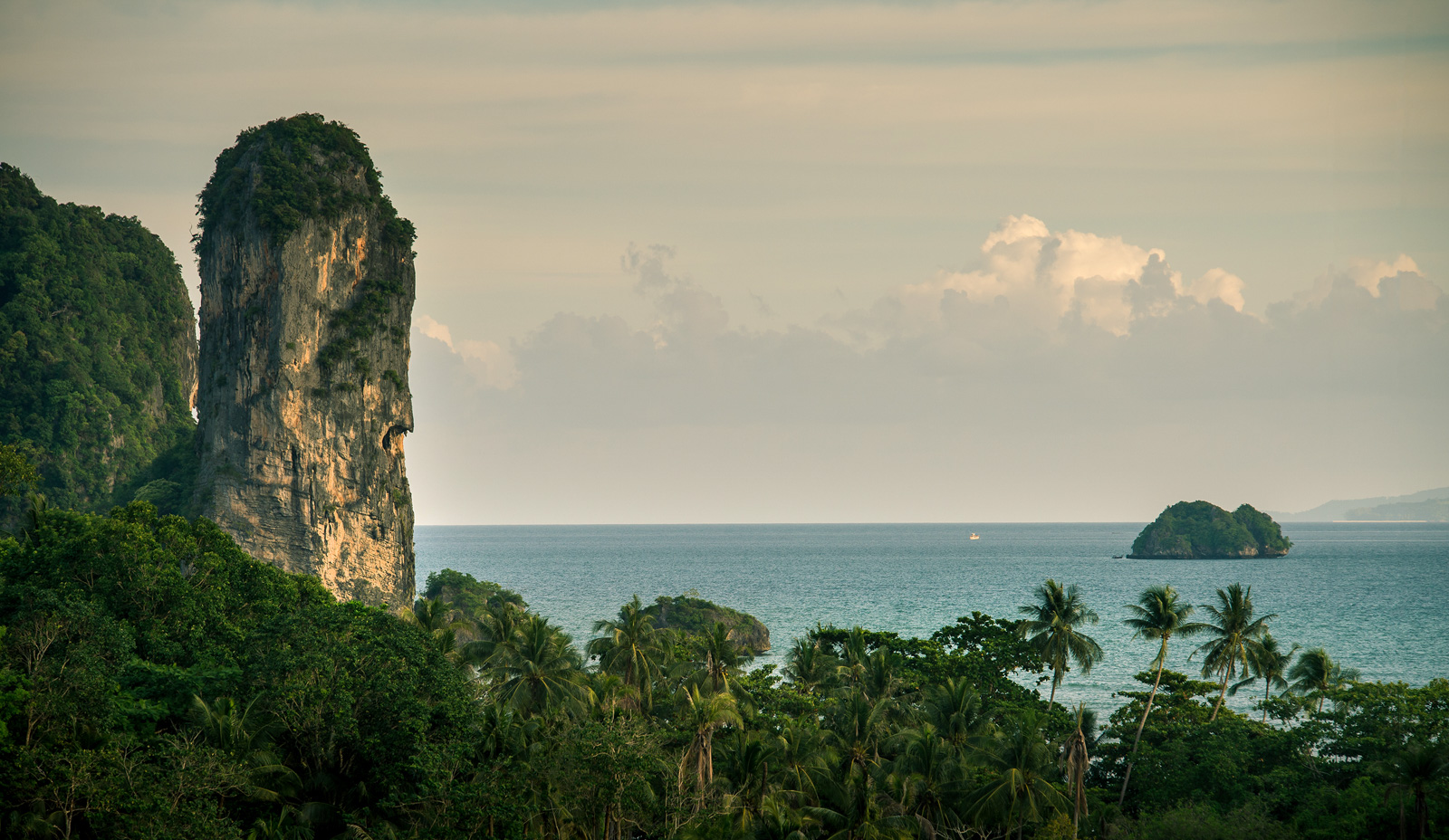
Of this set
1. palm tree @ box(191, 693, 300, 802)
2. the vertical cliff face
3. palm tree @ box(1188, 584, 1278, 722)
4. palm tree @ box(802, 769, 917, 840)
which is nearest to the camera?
palm tree @ box(191, 693, 300, 802)

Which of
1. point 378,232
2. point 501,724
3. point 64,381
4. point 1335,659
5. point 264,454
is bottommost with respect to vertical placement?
point 1335,659

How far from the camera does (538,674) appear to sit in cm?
4566

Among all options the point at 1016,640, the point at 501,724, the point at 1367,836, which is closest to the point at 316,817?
the point at 501,724

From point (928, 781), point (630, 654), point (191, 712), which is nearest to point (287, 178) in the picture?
point (630, 654)

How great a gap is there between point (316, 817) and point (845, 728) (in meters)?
19.6

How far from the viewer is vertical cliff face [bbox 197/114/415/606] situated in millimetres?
90250

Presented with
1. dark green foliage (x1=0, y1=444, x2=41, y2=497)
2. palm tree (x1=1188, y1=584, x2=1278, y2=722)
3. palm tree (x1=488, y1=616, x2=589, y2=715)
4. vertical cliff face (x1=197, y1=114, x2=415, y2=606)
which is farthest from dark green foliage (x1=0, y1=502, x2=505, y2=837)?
vertical cliff face (x1=197, y1=114, x2=415, y2=606)

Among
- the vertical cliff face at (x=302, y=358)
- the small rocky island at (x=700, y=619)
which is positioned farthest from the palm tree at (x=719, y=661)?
the vertical cliff face at (x=302, y=358)

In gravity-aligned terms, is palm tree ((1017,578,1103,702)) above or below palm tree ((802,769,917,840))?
above

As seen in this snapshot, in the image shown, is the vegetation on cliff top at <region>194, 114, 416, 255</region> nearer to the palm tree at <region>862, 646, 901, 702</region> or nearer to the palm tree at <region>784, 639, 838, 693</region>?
the palm tree at <region>784, 639, 838, 693</region>

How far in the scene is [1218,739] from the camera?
154ft

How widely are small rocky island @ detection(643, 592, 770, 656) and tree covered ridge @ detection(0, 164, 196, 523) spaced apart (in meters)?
42.4

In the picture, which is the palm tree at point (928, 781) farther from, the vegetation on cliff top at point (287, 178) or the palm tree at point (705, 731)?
the vegetation on cliff top at point (287, 178)

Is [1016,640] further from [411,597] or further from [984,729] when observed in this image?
[411,597]
